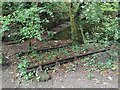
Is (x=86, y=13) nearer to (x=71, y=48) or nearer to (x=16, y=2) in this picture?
(x=71, y=48)

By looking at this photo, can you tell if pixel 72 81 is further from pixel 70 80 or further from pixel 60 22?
pixel 60 22

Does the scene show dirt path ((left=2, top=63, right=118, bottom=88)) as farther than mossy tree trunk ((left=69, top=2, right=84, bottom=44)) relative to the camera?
No

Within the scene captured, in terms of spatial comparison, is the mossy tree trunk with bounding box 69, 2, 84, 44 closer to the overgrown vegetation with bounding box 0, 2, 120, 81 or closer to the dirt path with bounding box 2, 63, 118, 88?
the overgrown vegetation with bounding box 0, 2, 120, 81

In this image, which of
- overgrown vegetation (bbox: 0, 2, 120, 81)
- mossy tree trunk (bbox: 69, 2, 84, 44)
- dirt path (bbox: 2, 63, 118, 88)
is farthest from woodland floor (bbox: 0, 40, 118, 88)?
mossy tree trunk (bbox: 69, 2, 84, 44)

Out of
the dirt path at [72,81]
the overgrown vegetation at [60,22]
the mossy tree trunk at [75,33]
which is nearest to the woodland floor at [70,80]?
the dirt path at [72,81]

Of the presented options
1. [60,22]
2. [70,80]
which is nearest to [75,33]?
[60,22]

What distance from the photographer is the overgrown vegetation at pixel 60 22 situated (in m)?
4.65

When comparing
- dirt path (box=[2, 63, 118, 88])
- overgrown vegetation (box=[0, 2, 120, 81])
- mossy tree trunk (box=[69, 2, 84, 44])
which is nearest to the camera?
dirt path (box=[2, 63, 118, 88])

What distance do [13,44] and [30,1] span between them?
2167 mm

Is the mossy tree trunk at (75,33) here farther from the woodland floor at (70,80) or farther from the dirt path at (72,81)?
the dirt path at (72,81)

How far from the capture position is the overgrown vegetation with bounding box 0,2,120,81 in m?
4.65

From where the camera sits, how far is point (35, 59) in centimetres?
561

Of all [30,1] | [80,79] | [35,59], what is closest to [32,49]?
[35,59]

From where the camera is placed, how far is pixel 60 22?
8.14 m
